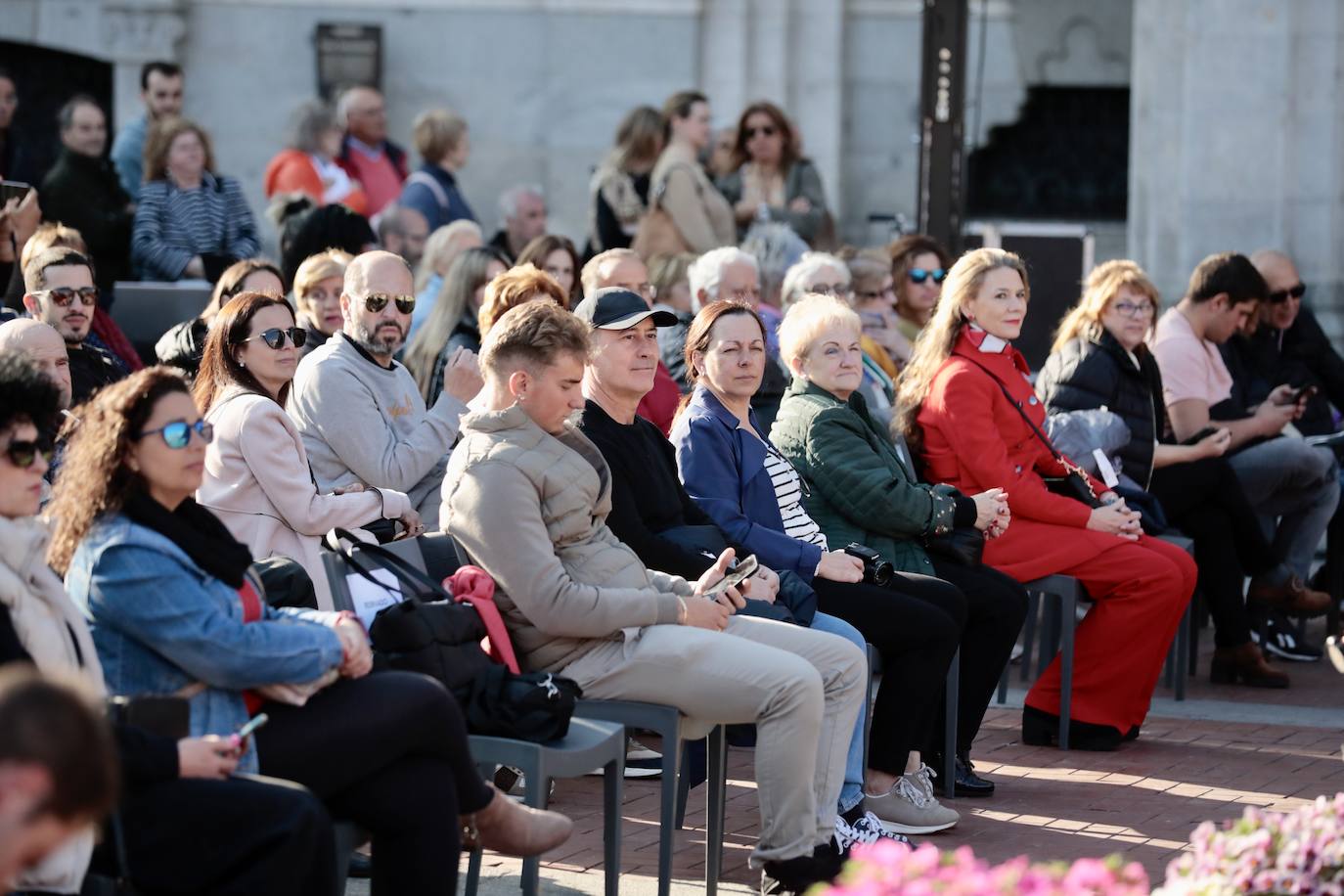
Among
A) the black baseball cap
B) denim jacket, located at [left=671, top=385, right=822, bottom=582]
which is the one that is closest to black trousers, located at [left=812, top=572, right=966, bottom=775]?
denim jacket, located at [left=671, top=385, right=822, bottom=582]

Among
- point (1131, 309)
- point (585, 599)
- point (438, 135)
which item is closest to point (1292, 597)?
point (1131, 309)

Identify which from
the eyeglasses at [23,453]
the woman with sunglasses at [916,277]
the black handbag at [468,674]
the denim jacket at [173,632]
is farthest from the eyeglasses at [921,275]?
the eyeglasses at [23,453]

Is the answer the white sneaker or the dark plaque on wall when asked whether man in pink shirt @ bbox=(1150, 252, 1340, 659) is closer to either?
the white sneaker

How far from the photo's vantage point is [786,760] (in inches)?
200

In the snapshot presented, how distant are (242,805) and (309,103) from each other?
304 inches

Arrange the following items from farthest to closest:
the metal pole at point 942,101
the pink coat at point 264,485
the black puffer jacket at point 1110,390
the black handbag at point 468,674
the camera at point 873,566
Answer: the metal pole at point 942,101
the black puffer jacket at point 1110,390
the camera at point 873,566
the pink coat at point 264,485
the black handbag at point 468,674

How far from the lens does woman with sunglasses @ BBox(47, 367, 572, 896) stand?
13.4ft

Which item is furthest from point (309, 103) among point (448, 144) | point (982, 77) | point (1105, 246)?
point (1105, 246)

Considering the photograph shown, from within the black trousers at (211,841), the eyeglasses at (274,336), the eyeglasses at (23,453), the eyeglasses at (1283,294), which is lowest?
the black trousers at (211,841)

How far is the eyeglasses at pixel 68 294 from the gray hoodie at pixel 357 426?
742mm

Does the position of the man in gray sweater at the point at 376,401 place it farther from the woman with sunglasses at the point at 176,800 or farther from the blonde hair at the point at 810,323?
the woman with sunglasses at the point at 176,800

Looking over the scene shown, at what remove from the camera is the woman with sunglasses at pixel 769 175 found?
35.2 feet

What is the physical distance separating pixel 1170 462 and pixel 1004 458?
1725mm

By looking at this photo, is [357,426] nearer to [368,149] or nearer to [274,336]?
[274,336]
